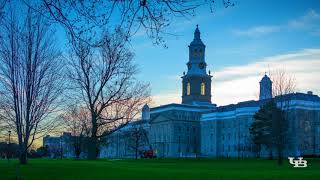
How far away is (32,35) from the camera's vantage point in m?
35.4

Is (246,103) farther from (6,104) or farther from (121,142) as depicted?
(6,104)

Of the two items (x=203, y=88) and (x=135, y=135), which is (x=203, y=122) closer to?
(x=203, y=88)

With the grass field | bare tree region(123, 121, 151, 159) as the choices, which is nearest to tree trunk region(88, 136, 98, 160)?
the grass field

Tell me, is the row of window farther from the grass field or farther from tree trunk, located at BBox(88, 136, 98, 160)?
the grass field

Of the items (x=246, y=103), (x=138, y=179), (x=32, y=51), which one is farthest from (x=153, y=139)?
(x=138, y=179)

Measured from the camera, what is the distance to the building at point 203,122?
9800 centimetres

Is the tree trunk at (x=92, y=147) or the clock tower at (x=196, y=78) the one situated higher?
the clock tower at (x=196, y=78)

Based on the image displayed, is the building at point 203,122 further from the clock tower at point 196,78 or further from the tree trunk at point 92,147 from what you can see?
the tree trunk at point 92,147

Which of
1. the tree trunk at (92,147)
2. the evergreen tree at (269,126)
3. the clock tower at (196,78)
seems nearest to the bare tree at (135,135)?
the clock tower at (196,78)

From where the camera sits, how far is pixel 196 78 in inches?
5591

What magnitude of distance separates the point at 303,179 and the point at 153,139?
12713cm

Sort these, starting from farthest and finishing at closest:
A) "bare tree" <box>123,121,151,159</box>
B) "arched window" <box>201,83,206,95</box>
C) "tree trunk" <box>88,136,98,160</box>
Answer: "arched window" <box>201,83,206,95</box>
"bare tree" <box>123,121,151,159</box>
"tree trunk" <box>88,136,98,160</box>

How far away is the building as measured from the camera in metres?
98.0

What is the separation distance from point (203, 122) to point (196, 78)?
63.1 feet
